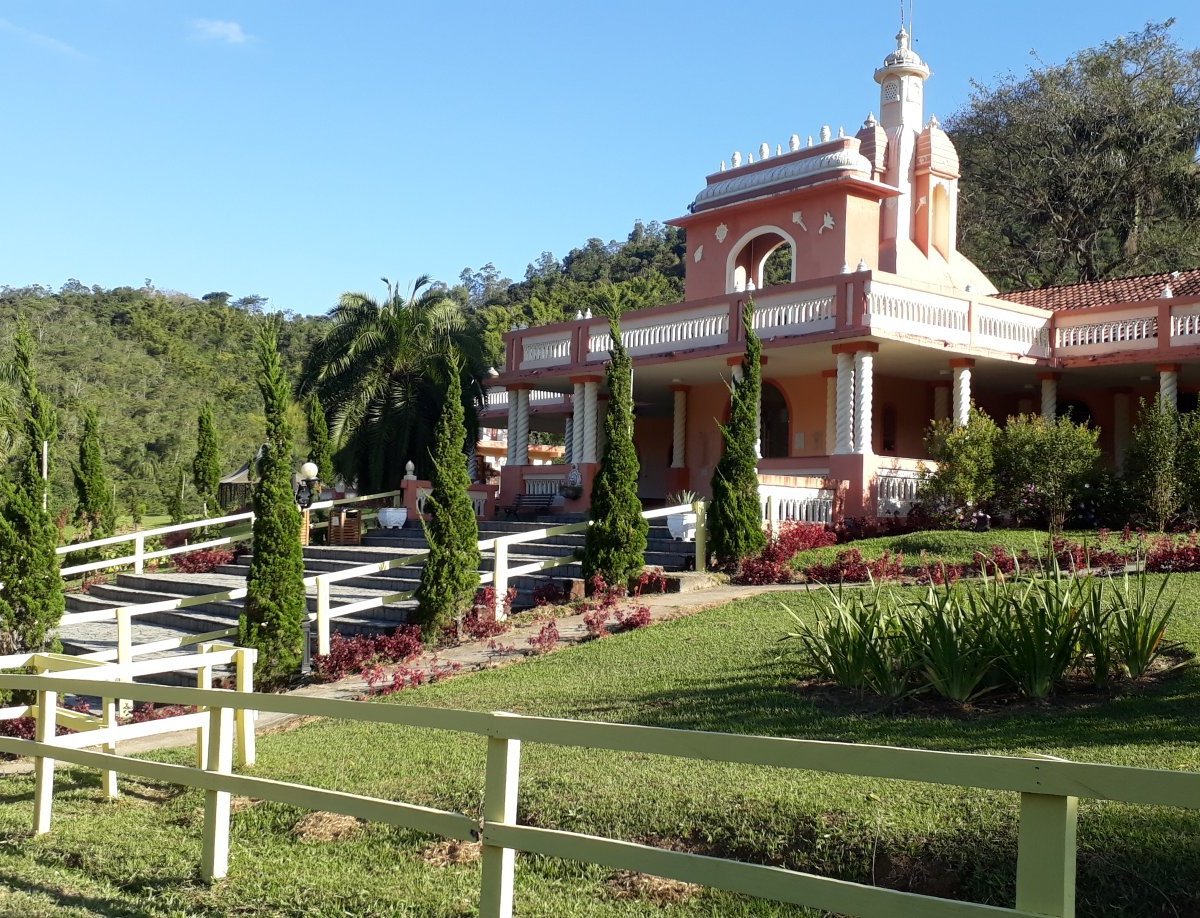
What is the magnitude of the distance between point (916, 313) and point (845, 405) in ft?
6.75

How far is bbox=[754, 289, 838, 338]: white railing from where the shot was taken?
811 inches

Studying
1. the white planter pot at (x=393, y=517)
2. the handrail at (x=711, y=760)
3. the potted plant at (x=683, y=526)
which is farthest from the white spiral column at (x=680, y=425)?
the handrail at (x=711, y=760)

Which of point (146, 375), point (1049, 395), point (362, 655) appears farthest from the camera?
point (146, 375)

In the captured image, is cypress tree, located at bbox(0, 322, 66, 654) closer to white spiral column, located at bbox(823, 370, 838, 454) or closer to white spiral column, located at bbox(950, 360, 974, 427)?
white spiral column, located at bbox(950, 360, 974, 427)

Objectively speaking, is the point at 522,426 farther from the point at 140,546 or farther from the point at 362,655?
the point at 362,655

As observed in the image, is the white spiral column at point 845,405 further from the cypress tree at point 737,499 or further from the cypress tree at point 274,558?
the cypress tree at point 274,558

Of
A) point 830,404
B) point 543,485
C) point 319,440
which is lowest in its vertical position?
point 543,485

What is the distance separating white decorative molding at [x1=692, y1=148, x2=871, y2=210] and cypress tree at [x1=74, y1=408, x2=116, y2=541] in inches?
571

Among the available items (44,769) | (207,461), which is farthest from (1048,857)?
(207,461)

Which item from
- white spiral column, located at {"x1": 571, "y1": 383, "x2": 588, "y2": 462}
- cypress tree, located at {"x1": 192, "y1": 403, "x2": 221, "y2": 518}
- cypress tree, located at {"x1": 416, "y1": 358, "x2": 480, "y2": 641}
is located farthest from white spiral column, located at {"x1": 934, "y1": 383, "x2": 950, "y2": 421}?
cypress tree, located at {"x1": 192, "y1": 403, "x2": 221, "y2": 518}

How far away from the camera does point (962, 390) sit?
20938 millimetres

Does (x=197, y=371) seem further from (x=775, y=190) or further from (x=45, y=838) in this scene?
(x=45, y=838)

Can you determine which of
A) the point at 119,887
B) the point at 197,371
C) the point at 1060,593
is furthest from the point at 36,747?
the point at 197,371

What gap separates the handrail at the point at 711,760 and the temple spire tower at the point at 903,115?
2212 cm
